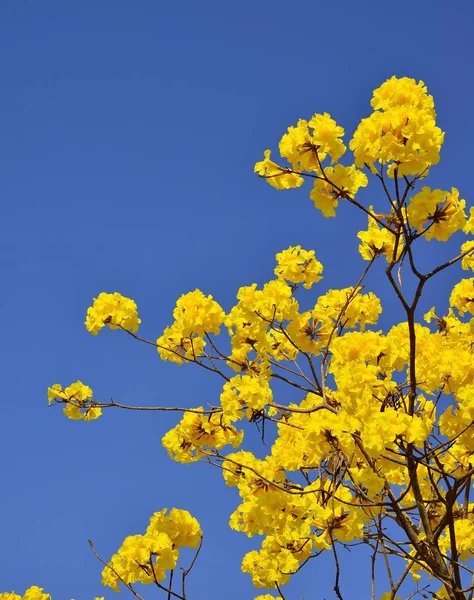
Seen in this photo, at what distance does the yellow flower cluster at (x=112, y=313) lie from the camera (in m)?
4.30

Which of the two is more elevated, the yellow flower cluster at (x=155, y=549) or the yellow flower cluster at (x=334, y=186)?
the yellow flower cluster at (x=334, y=186)

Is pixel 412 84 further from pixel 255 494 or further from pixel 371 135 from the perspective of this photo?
pixel 255 494

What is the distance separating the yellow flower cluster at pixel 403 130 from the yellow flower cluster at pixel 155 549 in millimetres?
2519

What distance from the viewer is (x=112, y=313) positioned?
4.30 meters

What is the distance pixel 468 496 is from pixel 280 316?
1728 millimetres

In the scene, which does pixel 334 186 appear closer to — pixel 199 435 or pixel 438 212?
pixel 438 212

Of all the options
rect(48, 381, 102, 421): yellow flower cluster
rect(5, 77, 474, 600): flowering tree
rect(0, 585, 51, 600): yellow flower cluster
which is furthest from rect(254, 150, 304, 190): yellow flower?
rect(0, 585, 51, 600): yellow flower cluster

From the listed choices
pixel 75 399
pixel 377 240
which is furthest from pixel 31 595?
pixel 377 240

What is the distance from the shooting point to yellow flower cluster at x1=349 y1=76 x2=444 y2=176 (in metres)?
2.77

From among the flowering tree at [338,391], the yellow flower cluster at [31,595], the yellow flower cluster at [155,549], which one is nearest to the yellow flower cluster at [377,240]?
the flowering tree at [338,391]

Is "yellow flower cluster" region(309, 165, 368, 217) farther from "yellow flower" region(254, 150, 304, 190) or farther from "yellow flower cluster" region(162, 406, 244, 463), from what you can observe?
"yellow flower cluster" region(162, 406, 244, 463)

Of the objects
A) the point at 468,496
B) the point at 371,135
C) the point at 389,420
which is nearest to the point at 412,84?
the point at 371,135

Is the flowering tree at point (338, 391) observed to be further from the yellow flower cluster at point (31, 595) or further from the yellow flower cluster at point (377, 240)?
the yellow flower cluster at point (31, 595)

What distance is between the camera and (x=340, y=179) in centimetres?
314
